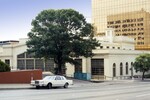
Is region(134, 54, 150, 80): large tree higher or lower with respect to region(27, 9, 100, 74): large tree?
lower

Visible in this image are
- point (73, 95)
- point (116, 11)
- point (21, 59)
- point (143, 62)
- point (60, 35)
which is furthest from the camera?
point (116, 11)

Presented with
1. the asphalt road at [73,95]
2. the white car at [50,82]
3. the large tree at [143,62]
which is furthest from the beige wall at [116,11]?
the asphalt road at [73,95]

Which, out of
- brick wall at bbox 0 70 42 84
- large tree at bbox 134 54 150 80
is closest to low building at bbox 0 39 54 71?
large tree at bbox 134 54 150 80

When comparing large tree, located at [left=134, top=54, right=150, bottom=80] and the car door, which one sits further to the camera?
large tree, located at [left=134, top=54, right=150, bottom=80]

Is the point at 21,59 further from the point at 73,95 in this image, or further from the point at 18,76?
the point at 73,95

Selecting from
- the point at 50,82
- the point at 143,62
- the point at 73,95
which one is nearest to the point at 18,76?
the point at 50,82

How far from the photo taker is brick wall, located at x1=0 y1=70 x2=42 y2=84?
146 feet

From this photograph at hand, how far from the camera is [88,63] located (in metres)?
74.7

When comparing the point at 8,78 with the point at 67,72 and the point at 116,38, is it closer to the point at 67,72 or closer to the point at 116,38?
the point at 67,72

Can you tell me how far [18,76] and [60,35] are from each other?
14.3 meters

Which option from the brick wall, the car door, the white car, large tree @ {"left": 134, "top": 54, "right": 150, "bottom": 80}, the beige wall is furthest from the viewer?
the beige wall

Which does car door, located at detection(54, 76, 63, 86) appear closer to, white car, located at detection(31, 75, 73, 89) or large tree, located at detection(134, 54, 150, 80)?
white car, located at detection(31, 75, 73, 89)

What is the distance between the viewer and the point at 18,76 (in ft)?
152

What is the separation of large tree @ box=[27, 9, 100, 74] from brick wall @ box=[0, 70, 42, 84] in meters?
10.9
